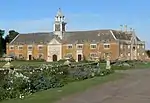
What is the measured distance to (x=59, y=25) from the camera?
105062 mm

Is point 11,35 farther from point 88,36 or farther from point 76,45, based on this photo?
point 88,36

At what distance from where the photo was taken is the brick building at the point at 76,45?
313 feet

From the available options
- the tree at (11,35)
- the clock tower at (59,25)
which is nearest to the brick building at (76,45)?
the clock tower at (59,25)

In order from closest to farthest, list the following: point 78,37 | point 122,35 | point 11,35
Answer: point 122,35
point 78,37
point 11,35

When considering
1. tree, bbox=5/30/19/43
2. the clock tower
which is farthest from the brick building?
tree, bbox=5/30/19/43

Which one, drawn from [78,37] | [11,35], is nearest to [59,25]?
[78,37]

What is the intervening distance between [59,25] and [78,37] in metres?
8.04

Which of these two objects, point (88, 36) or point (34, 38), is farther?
point (34, 38)

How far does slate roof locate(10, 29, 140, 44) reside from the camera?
315ft

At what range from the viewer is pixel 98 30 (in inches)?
3900

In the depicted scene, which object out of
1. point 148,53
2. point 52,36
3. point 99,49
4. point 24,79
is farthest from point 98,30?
point 24,79

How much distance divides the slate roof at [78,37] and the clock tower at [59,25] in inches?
56.7

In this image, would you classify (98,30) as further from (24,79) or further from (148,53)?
(24,79)

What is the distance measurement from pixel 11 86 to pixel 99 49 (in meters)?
79.5
